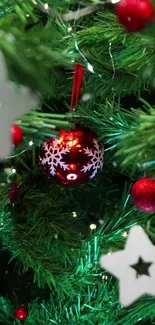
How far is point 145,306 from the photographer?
0.71 meters

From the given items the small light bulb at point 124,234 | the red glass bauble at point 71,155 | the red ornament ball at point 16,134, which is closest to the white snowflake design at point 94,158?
the red glass bauble at point 71,155

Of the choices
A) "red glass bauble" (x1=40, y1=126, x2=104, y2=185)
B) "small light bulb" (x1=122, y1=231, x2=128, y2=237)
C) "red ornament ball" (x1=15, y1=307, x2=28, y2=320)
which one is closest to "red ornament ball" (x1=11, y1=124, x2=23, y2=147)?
"red glass bauble" (x1=40, y1=126, x2=104, y2=185)

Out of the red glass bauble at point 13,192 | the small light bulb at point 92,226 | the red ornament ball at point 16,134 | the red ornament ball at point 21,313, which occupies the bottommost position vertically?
the red ornament ball at point 21,313

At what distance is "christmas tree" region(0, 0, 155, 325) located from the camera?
51 centimetres

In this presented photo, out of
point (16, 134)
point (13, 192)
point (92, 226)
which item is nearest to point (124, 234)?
point (92, 226)

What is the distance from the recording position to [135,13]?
1.25ft

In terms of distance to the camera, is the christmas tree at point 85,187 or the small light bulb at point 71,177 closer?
the christmas tree at point 85,187

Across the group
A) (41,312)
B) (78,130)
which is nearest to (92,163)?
(78,130)

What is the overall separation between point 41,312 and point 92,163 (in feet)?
0.91

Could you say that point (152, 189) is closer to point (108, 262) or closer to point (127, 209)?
point (108, 262)

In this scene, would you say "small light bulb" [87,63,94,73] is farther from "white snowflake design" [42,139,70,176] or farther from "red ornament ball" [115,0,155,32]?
"red ornament ball" [115,0,155,32]

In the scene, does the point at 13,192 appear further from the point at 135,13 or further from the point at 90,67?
the point at 135,13

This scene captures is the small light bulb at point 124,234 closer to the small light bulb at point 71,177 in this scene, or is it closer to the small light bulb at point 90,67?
the small light bulb at point 71,177

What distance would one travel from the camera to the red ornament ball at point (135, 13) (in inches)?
14.9
